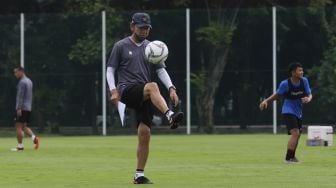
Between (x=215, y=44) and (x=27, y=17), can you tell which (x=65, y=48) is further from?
(x=215, y=44)

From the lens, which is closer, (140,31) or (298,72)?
(140,31)

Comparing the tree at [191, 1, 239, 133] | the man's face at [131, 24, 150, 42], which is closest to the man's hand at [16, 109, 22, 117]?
the man's face at [131, 24, 150, 42]

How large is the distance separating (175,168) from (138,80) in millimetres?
3846

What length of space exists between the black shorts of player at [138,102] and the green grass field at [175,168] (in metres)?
0.94

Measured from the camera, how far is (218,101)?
129 ft

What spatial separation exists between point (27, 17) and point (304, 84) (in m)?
23.4

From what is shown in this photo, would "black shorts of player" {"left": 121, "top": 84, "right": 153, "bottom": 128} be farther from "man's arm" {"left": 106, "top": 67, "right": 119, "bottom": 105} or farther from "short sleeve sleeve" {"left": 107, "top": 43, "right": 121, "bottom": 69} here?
"short sleeve sleeve" {"left": 107, "top": 43, "right": 121, "bottom": 69}

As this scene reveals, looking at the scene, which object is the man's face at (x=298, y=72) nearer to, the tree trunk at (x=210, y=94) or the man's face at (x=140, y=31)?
the man's face at (x=140, y=31)

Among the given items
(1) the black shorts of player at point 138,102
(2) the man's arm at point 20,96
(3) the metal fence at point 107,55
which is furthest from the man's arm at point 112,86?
(3) the metal fence at point 107,55

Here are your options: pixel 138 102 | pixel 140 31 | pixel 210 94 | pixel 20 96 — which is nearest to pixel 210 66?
pixel 210 94

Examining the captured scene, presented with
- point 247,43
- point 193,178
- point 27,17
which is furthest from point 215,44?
point 193,178

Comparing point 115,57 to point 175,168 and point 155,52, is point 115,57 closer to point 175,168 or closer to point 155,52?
point 155,52

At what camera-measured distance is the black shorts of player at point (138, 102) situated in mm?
12883

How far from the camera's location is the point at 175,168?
1661 cm
